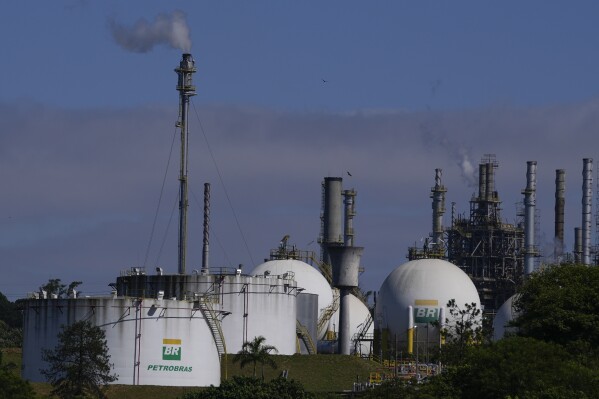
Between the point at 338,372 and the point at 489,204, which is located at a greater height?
the point at 489,204

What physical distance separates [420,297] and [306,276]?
12.5 meters

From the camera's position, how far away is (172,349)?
84.8m

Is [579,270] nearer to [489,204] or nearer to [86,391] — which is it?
[86,391]

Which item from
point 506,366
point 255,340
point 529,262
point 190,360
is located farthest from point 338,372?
point 529,262

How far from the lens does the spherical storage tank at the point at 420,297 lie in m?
105

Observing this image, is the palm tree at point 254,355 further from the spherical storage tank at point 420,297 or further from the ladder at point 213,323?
the spherical storage tank at point 420,297

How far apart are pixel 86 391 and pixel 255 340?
16.8 m

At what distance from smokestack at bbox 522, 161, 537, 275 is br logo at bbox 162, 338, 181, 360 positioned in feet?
170

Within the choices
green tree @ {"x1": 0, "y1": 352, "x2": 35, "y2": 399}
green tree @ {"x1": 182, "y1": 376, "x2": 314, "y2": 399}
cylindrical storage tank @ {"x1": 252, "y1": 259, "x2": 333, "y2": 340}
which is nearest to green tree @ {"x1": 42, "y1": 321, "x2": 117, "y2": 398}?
green tree @ {"x1": 182, "y1": 376, "x2": 314, "y2": 399}

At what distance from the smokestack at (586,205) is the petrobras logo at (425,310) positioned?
35.3 meters

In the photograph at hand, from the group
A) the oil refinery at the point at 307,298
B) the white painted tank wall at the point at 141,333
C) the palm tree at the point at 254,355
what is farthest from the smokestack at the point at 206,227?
the white painted tank wall at the point at 141,333

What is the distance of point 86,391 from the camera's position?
255 feet

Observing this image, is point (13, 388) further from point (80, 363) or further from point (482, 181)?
point (482, 181)

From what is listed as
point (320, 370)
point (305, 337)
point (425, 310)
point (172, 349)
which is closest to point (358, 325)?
point (305, 337)
